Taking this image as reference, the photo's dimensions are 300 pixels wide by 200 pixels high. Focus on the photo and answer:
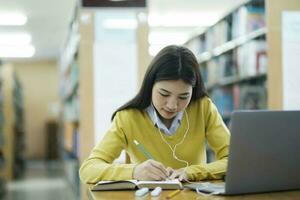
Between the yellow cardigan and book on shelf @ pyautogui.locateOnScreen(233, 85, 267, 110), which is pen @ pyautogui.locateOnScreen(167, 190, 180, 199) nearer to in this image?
the yellow cardigan

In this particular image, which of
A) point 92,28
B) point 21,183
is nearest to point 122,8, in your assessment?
point 92,28

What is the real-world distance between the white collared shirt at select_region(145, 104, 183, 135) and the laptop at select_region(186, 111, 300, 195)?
516 millimetres

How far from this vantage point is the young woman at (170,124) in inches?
68.1

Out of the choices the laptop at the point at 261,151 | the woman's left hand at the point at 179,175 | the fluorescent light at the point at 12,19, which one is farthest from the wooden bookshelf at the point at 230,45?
the fluorescent light at the point at 12,19

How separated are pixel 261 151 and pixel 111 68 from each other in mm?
2108

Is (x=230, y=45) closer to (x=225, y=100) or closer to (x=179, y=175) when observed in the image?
(x=225, y=100)

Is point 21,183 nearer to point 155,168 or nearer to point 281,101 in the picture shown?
point 281,101

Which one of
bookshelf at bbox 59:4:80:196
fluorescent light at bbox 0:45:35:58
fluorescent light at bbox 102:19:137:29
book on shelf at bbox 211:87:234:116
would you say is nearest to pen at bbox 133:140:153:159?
A: fluorescent light at bbox 102:19:137:29

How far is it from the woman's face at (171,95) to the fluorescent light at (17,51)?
8.79 metres

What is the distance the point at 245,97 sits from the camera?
14.0 feet

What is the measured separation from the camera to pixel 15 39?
30.8ft

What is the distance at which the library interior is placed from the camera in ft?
9.82

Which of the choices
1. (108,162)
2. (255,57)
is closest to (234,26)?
(255,57)

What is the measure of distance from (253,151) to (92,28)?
2.21 metres
